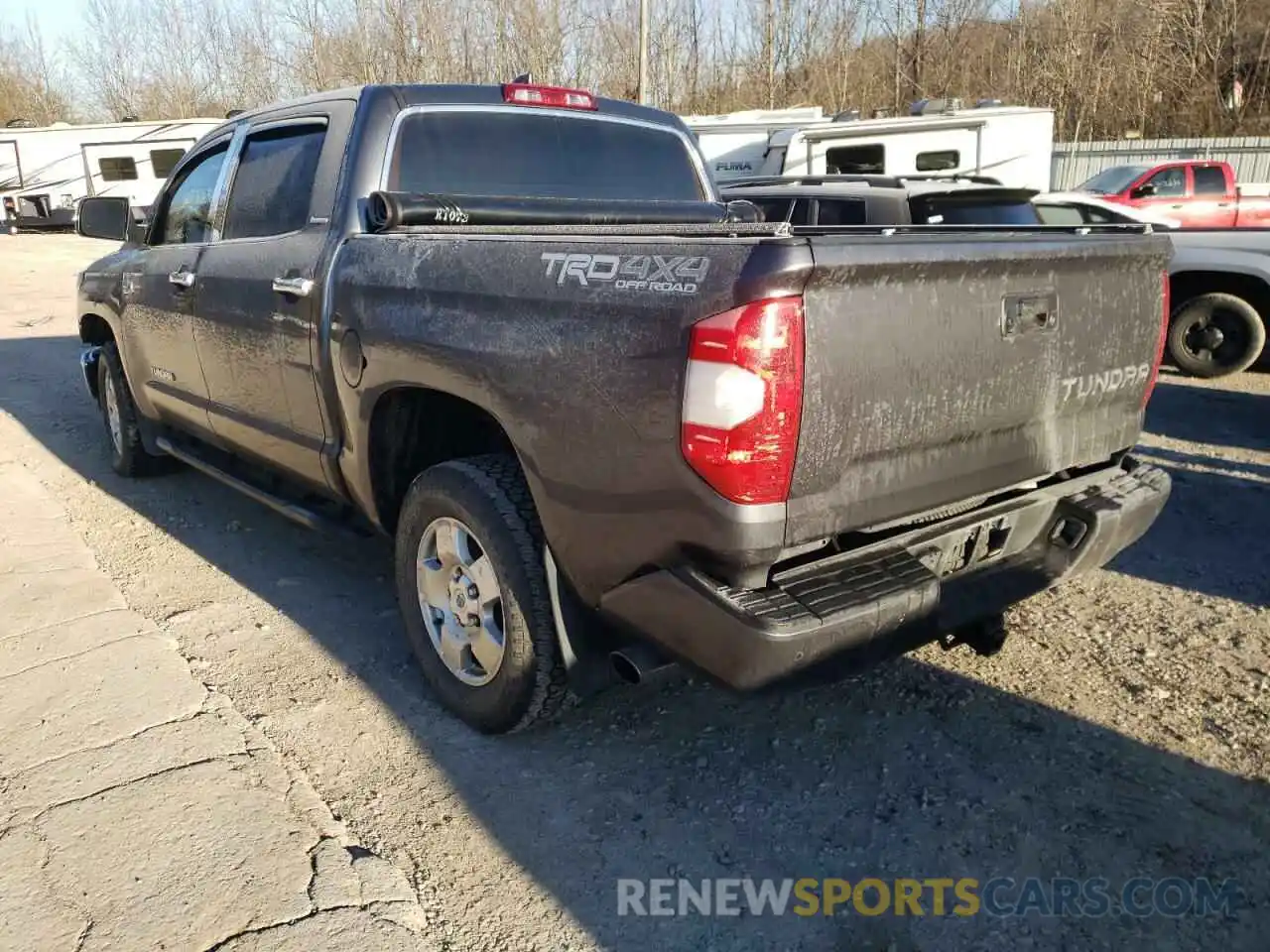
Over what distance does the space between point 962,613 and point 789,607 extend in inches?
25.7

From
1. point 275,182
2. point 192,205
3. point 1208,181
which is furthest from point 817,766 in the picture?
point 1208,181

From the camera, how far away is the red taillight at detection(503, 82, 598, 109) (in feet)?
12.9

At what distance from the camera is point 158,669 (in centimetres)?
359

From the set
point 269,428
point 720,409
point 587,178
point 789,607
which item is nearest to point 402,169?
point 587,178

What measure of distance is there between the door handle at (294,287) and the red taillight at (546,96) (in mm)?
1114

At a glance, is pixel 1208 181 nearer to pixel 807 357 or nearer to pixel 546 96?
pixel 546 96

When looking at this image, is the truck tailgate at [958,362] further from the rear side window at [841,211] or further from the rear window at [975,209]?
the rear side window at [841,211]

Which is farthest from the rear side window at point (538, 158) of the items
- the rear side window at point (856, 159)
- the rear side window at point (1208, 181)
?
Result: the rear side window at point (1208, 181)

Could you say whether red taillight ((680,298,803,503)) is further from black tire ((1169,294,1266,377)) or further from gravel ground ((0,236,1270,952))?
black tire ((1169,294,1266,377))

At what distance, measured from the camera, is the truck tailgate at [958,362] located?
7.36 ft

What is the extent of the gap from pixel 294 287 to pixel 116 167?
83.0 ft

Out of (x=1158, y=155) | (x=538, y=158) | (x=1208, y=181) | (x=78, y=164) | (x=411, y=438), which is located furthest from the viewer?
(x=1158, y=155)

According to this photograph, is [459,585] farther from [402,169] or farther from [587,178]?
[587,178]

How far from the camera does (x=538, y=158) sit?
3.93m
